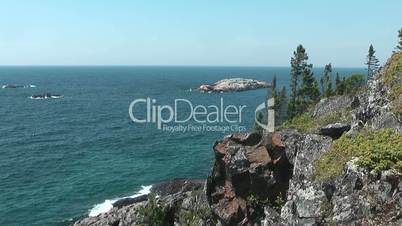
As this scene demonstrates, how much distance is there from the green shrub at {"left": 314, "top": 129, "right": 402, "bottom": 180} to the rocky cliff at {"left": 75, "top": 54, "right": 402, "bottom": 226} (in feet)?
0.11

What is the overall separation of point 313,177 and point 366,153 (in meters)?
3.06

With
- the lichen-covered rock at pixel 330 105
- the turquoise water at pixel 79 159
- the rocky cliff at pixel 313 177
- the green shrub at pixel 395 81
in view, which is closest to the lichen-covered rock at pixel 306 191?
the rocky cliff at pixel 313 177

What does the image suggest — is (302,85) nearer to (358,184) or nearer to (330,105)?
(330,105)

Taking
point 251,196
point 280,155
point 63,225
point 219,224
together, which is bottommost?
Result: point 63,225

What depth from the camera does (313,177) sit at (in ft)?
71.2

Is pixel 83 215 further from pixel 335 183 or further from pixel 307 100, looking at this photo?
pixel 307 100

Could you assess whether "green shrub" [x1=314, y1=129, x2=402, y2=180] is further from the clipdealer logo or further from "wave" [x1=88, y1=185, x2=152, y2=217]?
the clipdealer logo

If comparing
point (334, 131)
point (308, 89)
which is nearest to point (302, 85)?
point (308, 89)

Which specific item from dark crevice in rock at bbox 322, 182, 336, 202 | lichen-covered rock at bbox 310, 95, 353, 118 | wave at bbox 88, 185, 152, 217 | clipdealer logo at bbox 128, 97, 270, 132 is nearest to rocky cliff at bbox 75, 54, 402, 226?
dark crevice in rock at bbox 322, 182, 336, 202

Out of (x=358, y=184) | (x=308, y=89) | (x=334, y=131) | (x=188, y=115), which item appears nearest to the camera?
(x=358, y=184)

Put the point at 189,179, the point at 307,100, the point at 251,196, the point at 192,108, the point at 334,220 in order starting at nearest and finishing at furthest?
the point at 334,220
the point at 251,196
the point at 189,179
the point at 307,100
the point at 192,108

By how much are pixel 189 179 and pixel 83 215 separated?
55.5 feet

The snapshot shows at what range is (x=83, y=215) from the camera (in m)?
50.9

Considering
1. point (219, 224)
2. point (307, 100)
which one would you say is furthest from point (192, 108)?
point (219, 224)
